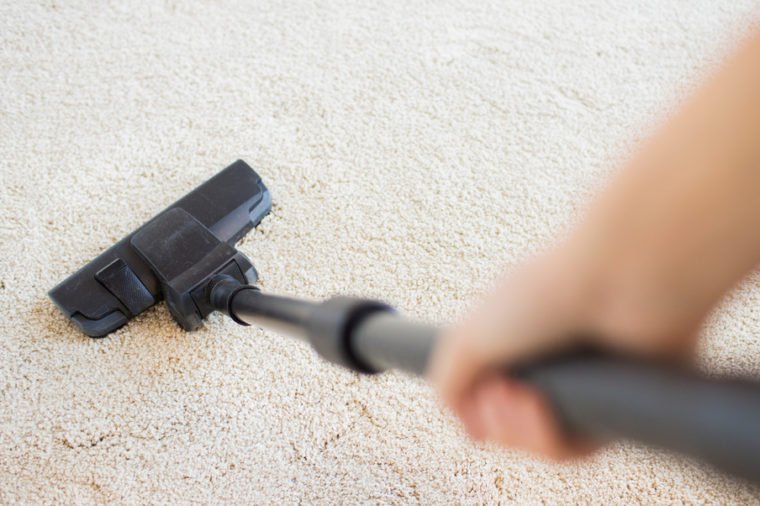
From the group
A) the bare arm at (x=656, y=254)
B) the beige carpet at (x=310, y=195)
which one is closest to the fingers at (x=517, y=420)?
the bare arm at (x=656, y=254)

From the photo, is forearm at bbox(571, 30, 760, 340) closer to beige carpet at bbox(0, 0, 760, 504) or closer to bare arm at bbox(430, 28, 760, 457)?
bare arm at bbox(430, 28, 760, 457)

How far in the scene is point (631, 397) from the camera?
0.89 feet

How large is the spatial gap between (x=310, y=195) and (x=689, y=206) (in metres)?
0.73

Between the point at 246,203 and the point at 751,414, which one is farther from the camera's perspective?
the point at 246,203

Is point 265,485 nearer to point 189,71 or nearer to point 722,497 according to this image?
point 722,497

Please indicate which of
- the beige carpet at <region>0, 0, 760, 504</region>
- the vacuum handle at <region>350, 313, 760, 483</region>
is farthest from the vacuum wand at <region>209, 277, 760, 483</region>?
the beige carpet at <region>0, 0, 760, 504</region>

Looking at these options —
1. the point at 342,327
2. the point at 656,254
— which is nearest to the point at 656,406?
the point at 656,254

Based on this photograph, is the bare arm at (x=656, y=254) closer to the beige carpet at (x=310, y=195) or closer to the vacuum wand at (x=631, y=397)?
the vacuum wand at (x=631, y=397)

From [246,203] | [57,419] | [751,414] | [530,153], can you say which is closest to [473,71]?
[530,153]

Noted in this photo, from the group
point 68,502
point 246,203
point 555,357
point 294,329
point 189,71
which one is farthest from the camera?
point 189,71

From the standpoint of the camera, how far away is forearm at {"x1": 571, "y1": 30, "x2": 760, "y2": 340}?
1.18 ft

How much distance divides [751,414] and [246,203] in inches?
31.2

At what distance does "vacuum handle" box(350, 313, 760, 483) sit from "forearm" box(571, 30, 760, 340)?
6cm

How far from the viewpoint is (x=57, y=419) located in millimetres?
813
